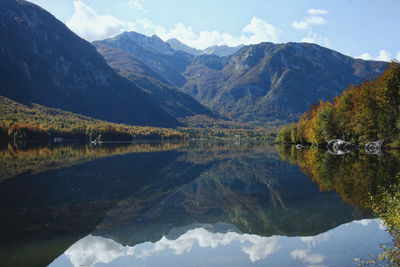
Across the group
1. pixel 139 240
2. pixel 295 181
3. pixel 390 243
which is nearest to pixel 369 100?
pixel 295 181

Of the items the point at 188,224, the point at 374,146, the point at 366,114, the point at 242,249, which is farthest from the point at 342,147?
the point at 242,249

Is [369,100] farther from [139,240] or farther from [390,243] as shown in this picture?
[139,240]

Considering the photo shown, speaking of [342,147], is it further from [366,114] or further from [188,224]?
[188,224]

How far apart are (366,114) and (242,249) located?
5930cm

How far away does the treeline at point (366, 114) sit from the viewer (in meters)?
60.3

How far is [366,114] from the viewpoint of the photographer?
64.2 metres

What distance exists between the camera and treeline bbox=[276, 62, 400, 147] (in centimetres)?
6028

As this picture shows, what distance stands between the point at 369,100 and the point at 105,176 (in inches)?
2120

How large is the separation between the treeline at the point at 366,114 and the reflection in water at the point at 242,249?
52364 millimetres

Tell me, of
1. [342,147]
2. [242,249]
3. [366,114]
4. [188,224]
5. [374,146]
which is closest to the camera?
[242,249]

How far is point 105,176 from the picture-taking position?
38344 millimetres

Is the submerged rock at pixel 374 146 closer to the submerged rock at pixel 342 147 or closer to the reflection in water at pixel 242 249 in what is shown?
the submerged rock at pixel 342 147

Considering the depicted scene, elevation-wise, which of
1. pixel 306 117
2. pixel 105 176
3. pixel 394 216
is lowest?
pixel 105 176

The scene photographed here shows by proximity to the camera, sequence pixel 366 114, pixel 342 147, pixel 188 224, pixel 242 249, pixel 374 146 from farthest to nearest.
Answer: pixel 342 147 < pixel 374 146 < pixel 366 114 < pixel 188 224 < pixel 242 249
